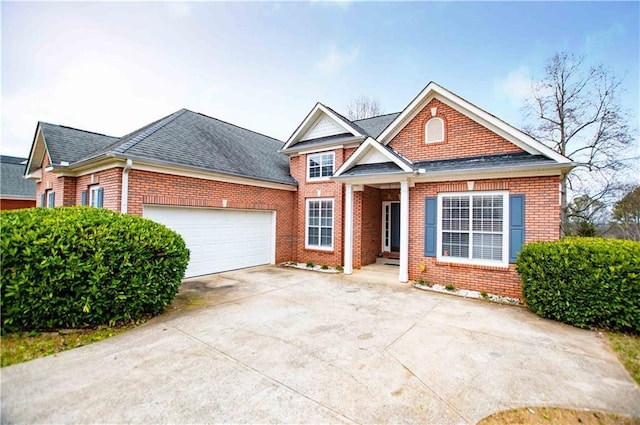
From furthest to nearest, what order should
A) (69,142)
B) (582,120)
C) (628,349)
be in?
(582,120) → (69,142) → (628,349)

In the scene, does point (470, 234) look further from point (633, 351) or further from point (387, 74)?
point (387, 74)

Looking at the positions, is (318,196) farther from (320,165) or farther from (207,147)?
(207,147)

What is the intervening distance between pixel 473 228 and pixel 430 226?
1.20 metres

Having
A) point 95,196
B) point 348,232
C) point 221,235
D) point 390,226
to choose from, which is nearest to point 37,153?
point 95,196

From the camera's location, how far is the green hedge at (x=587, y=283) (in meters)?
5.21

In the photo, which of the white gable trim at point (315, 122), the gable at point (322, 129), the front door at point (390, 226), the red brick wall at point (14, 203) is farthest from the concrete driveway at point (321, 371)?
the red brick wall at point (14, 203)

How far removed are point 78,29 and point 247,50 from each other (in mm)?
6183

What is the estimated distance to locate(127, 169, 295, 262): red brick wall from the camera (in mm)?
8133

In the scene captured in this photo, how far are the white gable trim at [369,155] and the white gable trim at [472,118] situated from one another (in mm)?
762

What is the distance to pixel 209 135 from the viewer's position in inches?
463

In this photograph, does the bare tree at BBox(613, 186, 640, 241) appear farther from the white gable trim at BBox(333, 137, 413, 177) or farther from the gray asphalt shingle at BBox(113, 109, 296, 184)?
the gray asphalt shingle at BBox(113, 109, 296, 184)

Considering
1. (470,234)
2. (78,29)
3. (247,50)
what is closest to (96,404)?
(470,234)

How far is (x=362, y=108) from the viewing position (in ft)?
93.9

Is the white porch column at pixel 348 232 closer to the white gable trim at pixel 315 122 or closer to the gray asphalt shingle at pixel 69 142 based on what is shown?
the white gable trim at pixel 315 122
